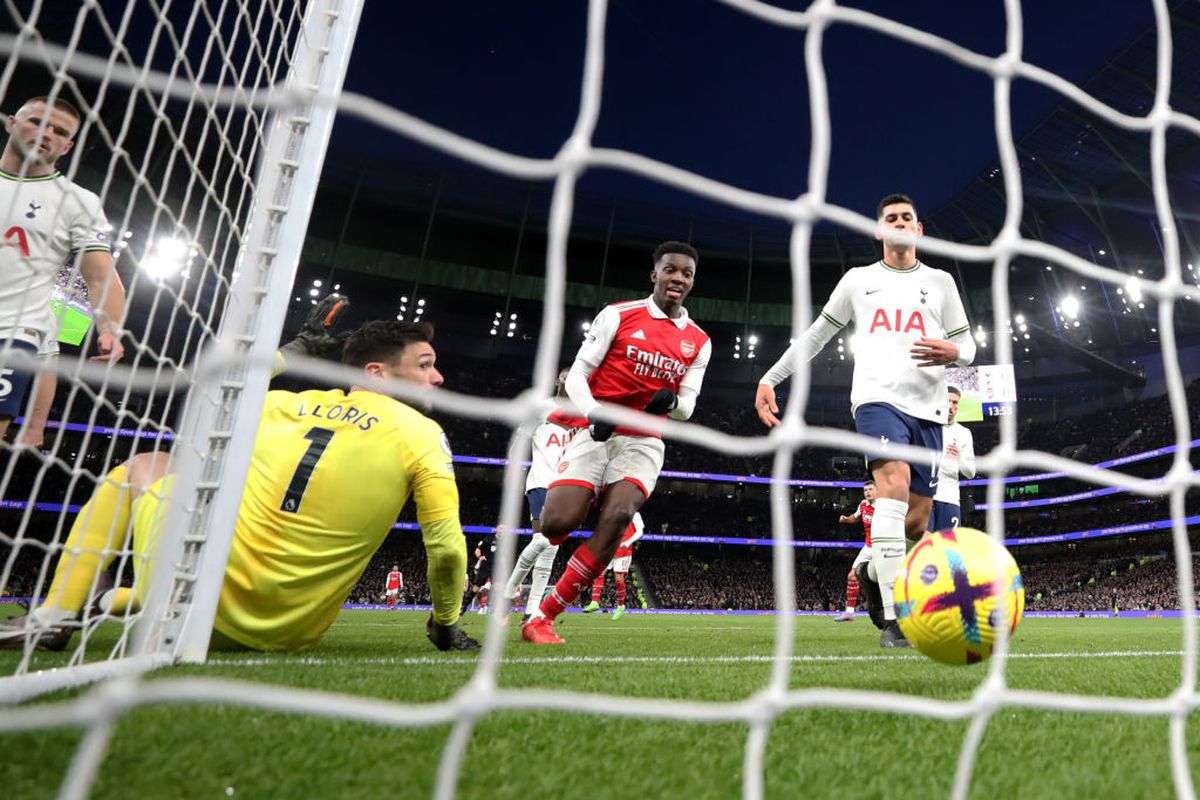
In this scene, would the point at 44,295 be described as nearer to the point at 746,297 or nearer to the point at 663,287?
the point at 663,287

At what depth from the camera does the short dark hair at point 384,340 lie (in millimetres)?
3131

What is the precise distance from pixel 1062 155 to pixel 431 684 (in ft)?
95.9

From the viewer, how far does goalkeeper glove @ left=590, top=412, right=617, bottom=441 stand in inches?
158

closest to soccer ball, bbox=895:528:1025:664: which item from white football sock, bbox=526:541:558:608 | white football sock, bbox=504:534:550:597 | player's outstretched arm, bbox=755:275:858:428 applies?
player's outstretched arm, bbox=755:275:858:428

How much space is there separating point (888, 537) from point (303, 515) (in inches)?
102

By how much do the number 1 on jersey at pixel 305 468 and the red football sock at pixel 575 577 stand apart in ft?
6.05

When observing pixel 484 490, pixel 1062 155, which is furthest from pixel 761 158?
pixel 484 490

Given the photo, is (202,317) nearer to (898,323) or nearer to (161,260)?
(161,260)

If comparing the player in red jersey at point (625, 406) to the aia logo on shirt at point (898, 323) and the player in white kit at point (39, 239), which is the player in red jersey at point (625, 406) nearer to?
the aia logo on shirt at point (898, 323)

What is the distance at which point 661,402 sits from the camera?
3.97 m

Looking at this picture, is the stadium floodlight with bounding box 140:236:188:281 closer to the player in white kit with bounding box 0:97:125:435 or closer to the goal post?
the goal post

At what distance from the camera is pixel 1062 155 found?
25312 millimetres

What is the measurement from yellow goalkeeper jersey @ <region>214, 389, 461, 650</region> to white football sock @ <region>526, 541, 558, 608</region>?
12.0 ft

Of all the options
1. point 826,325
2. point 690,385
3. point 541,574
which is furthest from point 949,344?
point 541,574
